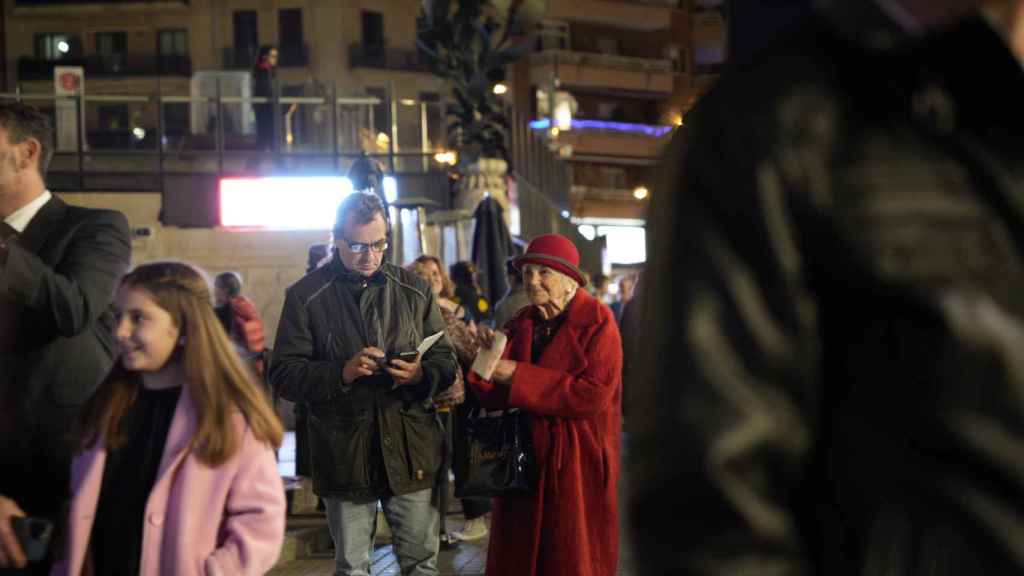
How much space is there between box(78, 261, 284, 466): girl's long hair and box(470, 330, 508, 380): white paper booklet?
2479mm

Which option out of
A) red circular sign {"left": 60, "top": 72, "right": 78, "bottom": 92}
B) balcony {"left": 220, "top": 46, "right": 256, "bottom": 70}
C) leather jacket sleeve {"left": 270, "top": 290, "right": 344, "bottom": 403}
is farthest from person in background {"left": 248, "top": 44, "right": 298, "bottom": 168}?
balcony {"left": 220, "top": 46, "right": 256, "bottom": 70}

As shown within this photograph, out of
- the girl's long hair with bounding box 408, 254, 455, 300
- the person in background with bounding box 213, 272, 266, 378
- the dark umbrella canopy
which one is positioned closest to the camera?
the girl's long hair with bounding box 408, 254, 455, 300

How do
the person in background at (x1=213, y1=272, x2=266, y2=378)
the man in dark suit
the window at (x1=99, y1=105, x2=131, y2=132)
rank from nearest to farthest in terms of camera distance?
the man in dark suit → the person in background at (x1=213, y1=272, x2=266, y2=378) → the window at (x1=99, y1=105, x2=131, y2=132)

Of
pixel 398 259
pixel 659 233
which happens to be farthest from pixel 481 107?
pixel 659 233

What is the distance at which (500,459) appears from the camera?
7.14m

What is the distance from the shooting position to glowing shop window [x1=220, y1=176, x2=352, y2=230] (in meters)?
23.5

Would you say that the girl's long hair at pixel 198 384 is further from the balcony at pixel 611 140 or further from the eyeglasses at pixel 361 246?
the balcony at pixel 611 140

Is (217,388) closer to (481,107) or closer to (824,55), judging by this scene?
(824,55)

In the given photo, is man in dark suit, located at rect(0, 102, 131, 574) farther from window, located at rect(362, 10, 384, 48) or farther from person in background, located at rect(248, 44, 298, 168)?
window, located at rect(362, 10, 384, 48)

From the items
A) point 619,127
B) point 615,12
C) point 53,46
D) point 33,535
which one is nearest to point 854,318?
point 33,535

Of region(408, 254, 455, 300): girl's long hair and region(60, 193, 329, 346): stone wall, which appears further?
region(60, 193, 329, 346): stone wall

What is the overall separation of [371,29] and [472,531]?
208 feet

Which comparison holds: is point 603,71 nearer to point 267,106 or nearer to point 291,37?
point 291,37

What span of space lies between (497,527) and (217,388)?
312 cm
